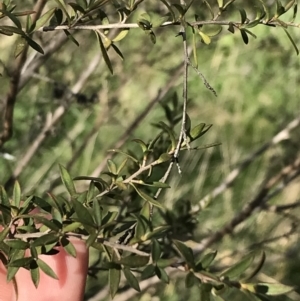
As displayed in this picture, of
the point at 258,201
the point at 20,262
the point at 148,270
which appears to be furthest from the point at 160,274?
the point at 258,201

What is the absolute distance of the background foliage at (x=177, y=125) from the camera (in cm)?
125

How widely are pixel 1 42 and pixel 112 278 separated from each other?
1461 mm

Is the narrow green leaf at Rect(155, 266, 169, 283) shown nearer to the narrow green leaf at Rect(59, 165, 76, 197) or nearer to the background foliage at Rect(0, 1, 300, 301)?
the narrow green leaf at Rect(59, 165, 76, 197)

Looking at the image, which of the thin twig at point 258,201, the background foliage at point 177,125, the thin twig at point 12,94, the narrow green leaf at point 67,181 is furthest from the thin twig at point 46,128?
the narrow green leaf at point 67,181

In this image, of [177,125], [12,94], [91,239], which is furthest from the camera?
[177,125]

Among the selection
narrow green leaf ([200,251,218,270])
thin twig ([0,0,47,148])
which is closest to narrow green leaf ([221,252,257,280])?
narrow green leaf ([200,251,218,270])

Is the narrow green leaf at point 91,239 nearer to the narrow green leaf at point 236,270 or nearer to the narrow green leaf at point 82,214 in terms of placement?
the narrow green leaf at point 82,214

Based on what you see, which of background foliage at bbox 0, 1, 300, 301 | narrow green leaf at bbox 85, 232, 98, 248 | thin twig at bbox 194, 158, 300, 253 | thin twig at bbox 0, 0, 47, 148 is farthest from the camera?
background foliage at bbox 0, 1, 300, 301

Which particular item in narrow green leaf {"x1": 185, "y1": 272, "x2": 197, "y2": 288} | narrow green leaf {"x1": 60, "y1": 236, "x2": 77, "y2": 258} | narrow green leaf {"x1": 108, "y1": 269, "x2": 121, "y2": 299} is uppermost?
narrow green leaf {"x1": 185, "y1": 272, "x2": 197, "y2": 288}

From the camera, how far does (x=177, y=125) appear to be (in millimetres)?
1935

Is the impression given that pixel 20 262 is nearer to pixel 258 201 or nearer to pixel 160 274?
pixel 160 274

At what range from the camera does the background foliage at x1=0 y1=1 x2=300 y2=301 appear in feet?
4.09

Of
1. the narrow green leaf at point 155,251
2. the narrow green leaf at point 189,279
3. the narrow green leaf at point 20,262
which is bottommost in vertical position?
the narrow green leaf at point 20,262

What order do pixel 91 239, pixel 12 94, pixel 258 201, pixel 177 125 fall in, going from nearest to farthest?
pixel 91 239 < pixel 12 94 < pixel 258 201 < pixel 177 125
